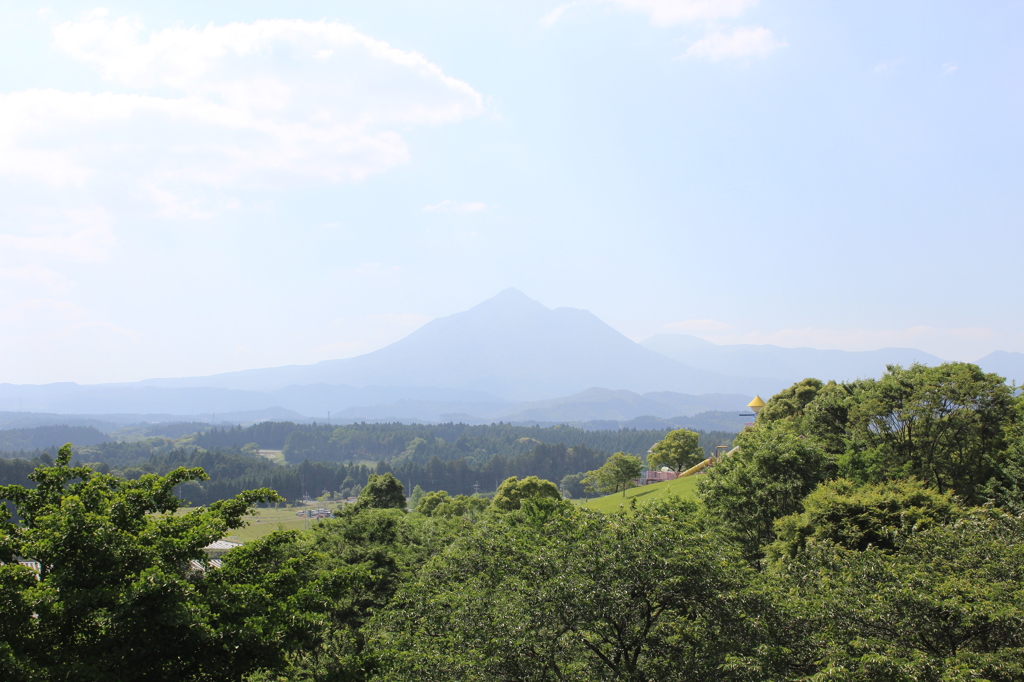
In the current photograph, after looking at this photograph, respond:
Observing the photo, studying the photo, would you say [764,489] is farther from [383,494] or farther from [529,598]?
[383,494]

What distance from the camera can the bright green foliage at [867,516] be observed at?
59.5 ft

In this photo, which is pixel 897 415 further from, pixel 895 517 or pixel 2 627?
pixel 2 627

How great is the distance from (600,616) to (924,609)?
19.9 ft

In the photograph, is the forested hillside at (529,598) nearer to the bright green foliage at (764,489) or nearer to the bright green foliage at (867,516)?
the bright green foliage at (867,516)

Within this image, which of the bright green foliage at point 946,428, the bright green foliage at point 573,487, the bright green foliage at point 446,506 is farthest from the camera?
the bright green foliage at point 573,487

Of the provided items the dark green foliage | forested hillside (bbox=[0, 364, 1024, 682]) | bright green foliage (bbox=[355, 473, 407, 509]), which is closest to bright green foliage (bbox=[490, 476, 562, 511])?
bright green foliage (bbox=[355, 473, 407, 509])

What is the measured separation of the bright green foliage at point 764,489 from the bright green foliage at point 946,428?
3.02 meters

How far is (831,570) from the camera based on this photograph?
1462 cm

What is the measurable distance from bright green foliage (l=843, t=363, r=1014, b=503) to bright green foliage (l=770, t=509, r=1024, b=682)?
12118 millimetres

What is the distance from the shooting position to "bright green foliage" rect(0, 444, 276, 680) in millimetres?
8219

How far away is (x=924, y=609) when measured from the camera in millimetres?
11898

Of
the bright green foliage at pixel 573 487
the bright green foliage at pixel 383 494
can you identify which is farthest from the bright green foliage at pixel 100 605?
the bright green foliage at pixel 573 487

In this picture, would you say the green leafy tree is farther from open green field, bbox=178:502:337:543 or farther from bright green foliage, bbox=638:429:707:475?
open green field, bbox=178:502:337:543

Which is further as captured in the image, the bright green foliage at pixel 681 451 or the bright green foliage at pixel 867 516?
the bright green foliage at pixel 681 451
